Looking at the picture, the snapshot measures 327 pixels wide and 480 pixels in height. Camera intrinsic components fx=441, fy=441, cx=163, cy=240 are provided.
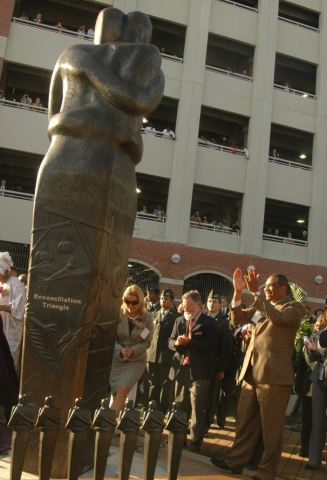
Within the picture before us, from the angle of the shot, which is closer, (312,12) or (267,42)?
(267,42)

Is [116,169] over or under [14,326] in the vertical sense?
over

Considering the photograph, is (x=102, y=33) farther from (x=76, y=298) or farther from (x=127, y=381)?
(x=127, y=381)

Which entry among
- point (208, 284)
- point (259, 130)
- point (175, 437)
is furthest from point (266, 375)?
point (259, 130)

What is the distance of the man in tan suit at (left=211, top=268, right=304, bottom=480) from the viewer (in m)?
4.28

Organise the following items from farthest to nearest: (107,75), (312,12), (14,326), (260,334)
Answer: (312,12), (14,326), (260,334), (107,75)

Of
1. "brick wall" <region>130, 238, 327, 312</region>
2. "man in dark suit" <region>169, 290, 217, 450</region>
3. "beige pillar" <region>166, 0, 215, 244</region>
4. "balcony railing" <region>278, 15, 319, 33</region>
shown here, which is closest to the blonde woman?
"man in dark suit" <region>169, 290, 217, 450</region>

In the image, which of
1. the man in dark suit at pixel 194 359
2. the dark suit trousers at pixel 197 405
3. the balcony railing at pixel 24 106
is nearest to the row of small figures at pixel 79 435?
the man in dark suit at pixel 194 359

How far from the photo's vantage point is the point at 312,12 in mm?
20719

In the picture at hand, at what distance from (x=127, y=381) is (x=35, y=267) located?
5.96 feet

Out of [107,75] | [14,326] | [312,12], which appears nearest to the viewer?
[107,75]

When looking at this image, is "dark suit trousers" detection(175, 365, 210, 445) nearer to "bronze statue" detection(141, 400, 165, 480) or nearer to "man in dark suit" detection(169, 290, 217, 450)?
"man in dark suit" detection(169, 290, 217, 450)

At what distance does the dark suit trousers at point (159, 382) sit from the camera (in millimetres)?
6258

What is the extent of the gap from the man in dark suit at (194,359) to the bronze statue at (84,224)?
1.72m

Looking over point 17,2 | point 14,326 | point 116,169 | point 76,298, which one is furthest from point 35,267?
point 17,2
